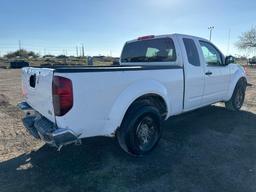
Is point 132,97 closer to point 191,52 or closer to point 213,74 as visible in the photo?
point 191,52

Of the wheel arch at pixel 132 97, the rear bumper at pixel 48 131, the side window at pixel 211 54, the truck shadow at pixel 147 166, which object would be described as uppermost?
the side window at pixel 211 54

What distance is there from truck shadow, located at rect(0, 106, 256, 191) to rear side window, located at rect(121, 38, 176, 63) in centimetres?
164

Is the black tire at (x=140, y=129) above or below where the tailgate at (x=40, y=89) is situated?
below

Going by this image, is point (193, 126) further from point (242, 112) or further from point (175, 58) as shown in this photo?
point (242, 112)

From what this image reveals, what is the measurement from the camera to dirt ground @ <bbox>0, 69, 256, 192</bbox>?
305 centimetres

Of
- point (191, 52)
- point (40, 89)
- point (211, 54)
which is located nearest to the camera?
point (40, 89)

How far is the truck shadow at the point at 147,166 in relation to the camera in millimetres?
3047

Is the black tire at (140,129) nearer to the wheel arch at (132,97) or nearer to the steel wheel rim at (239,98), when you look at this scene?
the wheel arch at (132,97)

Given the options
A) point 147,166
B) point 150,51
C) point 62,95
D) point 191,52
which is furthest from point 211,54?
point 62,95

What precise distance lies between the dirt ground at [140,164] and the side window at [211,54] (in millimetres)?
1571

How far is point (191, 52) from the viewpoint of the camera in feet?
15.8

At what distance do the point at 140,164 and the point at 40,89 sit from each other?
6.16 feet

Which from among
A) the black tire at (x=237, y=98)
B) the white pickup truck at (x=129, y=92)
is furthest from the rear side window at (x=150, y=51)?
the black tire at (x=237, y=98)

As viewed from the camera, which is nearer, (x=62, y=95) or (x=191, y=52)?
(x=62, y=95)
